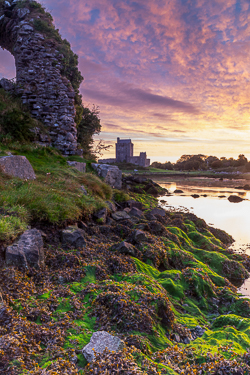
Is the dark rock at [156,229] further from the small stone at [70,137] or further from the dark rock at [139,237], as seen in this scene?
the small stone at [70,137]

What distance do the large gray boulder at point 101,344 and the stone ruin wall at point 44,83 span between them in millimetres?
13823

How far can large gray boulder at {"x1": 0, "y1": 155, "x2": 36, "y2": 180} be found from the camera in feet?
26.7

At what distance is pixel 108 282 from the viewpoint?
460 centimetres

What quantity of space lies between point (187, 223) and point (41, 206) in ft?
29.6

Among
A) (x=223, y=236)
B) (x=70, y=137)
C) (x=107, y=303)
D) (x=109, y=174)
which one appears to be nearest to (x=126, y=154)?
(x=70, y=137)

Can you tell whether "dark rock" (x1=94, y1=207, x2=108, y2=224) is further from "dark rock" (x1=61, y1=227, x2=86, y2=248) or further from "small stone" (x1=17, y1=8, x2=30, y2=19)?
"small stone" (x1=17, y1=8, x2=30, y2=19)

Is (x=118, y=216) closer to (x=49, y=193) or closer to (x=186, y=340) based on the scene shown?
(x=49, y=193)

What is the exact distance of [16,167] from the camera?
848 centimetres

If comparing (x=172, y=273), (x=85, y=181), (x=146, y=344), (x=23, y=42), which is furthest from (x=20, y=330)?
(x=23, y=42)

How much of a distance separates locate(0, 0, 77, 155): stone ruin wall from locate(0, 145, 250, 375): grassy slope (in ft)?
28.3

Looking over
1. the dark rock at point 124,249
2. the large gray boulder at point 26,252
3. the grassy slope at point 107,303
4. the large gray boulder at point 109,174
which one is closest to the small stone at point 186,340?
the grassy slope at point 107,303

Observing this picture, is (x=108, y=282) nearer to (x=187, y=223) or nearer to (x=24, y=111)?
(x=187, y=223)

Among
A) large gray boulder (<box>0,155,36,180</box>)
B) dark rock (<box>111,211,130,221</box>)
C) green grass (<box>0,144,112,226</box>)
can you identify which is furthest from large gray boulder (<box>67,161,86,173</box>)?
dark rock (<box>111,211,130,221</box>)

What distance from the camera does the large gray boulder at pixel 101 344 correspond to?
2811 millimetres
